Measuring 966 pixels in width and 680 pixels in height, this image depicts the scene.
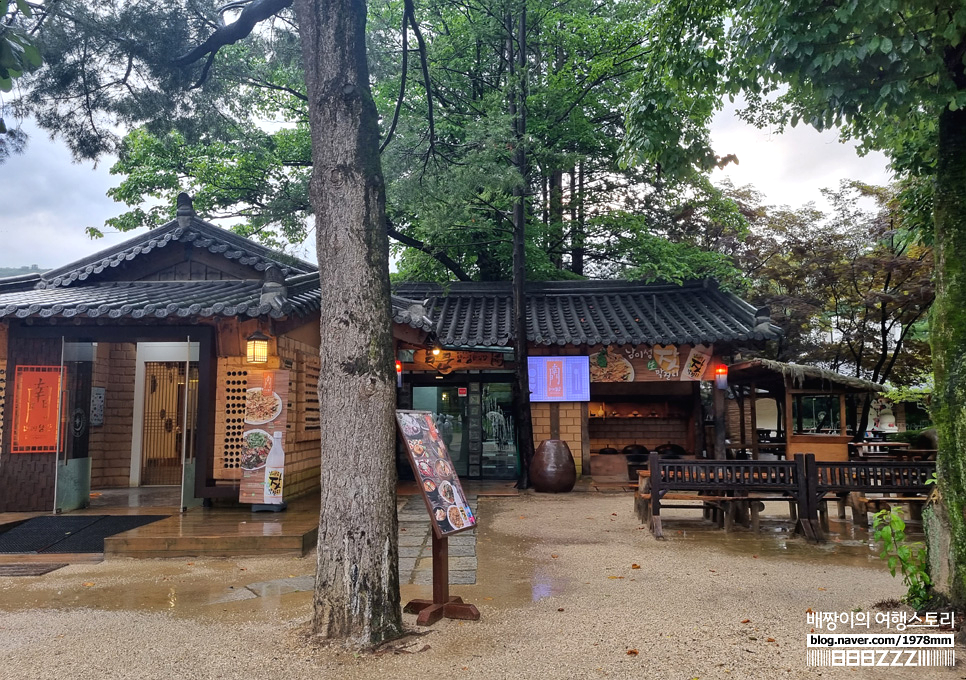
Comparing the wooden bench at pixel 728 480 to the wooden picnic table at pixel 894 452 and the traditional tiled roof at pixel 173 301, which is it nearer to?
the traditional tiled roof at pixel 173 301

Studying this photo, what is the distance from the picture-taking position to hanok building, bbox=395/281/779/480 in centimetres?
1259

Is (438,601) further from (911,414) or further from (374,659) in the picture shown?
(911,414)

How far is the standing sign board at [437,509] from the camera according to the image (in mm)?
4281

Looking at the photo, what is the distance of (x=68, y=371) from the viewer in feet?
28.2

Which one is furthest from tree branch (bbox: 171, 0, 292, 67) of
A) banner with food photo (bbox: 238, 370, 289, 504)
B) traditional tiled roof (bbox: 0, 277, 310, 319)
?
banner with food photo (bbox: 238, 370, 289, 504)

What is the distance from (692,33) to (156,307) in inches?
252

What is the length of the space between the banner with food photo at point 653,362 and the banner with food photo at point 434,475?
332 inches

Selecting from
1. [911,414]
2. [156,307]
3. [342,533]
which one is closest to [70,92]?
[156,307]

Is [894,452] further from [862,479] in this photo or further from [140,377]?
[140,377]

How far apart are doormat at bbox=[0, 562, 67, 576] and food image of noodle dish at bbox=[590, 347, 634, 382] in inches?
365

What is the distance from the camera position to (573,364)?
12.7 m

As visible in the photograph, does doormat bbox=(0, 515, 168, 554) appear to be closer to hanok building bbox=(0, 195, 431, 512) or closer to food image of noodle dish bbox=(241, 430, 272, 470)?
hanok building bbox=(0, 195, 431, 512)

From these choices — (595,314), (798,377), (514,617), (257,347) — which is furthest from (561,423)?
(514,617)

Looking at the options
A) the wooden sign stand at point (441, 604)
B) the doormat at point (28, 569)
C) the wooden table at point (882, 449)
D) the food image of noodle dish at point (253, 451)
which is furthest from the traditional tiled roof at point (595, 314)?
the wooden sign stand at point (441, 604)
